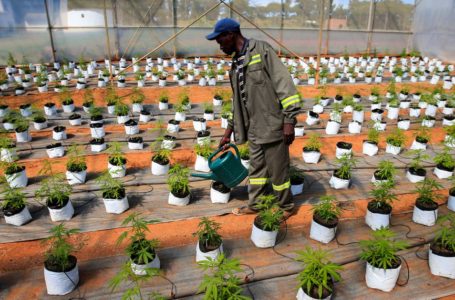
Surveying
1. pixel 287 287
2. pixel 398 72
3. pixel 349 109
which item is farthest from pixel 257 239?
pixel 398 72

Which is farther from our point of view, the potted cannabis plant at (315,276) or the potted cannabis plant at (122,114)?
the potted cannabis plant at (122,114)

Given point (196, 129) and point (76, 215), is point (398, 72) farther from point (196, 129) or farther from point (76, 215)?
point (76, 215)

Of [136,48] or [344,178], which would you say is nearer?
[344,178]

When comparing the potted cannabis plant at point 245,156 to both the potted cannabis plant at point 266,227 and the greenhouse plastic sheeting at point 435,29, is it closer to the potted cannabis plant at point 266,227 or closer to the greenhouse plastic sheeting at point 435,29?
the potted cannabis plant at point 266,227

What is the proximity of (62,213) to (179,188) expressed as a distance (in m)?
→ 1.23

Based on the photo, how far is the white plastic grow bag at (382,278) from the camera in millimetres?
2441

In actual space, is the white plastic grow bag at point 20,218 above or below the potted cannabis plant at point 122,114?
below

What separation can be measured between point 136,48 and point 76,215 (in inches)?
446

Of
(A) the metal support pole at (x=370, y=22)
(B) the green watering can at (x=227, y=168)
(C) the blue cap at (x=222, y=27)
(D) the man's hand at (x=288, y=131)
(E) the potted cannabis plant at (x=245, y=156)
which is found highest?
(A) the metal support pole at (x=370, y=22)

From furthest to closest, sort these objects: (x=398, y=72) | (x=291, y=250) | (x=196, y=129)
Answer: (x=398, y=72), (x=196, y=129), (x=291, y=250)

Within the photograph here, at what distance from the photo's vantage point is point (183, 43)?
46.0 feet

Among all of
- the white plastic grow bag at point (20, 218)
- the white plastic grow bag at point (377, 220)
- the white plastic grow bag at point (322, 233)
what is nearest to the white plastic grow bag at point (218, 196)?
the white plastic grow bag at point (322, 233)

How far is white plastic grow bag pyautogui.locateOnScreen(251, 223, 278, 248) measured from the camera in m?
2.92

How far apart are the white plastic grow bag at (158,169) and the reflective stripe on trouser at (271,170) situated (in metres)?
1.48
